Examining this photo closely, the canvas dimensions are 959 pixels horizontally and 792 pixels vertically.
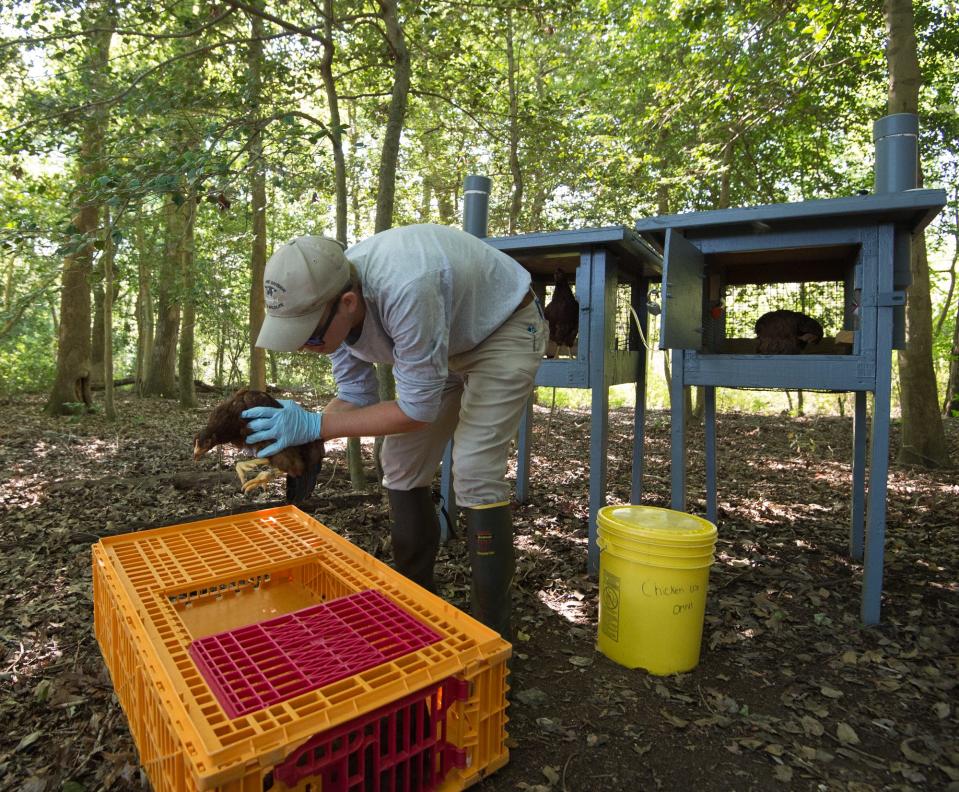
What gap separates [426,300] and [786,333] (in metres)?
2.18

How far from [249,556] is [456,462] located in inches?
35.9

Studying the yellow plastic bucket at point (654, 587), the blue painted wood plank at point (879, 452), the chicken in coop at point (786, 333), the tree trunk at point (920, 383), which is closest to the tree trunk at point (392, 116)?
the chicken in coop at point (786, 333)

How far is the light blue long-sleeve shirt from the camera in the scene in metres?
1.74

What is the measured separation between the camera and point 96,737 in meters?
1.71

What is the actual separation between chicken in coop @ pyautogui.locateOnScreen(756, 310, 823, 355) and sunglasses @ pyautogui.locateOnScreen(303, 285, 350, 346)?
7.50ft

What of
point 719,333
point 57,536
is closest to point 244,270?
point 57,536

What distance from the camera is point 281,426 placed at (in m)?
1.86

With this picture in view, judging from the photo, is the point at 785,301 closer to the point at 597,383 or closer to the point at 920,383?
the point at 597,383

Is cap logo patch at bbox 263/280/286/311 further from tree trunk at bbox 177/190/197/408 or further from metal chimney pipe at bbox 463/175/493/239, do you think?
tree trunk at bbox 177/190/197/408

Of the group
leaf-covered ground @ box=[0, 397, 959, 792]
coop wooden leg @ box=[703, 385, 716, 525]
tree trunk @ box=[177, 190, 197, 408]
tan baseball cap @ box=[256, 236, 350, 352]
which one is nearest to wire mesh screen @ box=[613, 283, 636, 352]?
coop wooden leg @ box=[703, 385, 716, 525]

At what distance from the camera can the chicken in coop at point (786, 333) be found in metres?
2.98

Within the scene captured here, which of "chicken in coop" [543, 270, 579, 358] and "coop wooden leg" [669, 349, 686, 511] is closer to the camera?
"coop wooden leg" [669, 349, 686, 511]

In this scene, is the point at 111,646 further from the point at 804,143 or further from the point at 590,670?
the point at 804,143

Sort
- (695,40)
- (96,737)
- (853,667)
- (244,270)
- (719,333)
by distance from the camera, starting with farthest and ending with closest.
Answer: (244,270)
(695,40)
(719,333)
(853,667)
(96,737)
